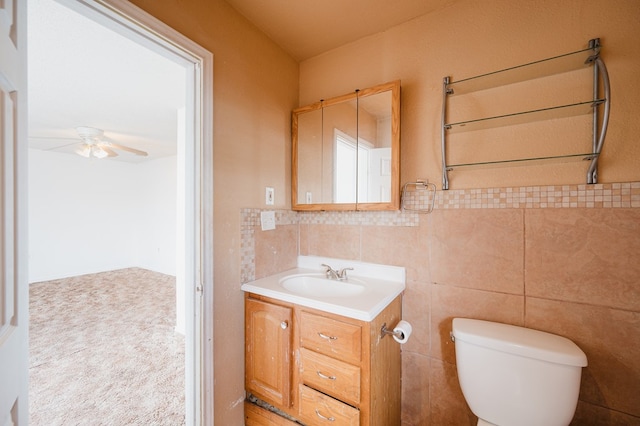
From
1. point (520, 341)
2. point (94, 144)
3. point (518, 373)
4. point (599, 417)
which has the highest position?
point (94, 144)

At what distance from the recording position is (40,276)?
14.9 feet

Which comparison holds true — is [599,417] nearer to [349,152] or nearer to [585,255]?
[585,255]

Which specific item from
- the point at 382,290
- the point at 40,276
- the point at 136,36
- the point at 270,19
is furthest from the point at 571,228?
the point at 40,276

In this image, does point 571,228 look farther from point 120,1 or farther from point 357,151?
point 120,1

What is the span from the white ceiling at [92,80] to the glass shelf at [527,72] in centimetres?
184

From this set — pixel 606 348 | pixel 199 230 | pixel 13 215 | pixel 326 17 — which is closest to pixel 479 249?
pixel 606 348

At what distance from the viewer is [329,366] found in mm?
1137

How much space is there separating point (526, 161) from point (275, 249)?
4.77 feet

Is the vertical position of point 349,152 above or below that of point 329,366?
above

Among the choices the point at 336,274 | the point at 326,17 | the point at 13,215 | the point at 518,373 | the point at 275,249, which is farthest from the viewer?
the point at 275,249

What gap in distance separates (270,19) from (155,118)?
224 cm

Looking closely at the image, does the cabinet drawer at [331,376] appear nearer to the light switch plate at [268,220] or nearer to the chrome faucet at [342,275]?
the chrome faucet at [342,275]

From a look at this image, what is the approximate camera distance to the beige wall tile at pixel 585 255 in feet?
3.27

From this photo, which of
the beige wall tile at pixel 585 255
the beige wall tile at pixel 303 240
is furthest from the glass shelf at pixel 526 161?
the beige wall tile at pixel 303 240
